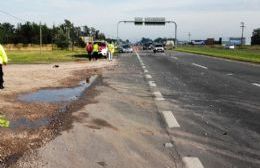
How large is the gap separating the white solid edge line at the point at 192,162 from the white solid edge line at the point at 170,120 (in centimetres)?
252

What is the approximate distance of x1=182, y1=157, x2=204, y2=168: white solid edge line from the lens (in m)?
6.38

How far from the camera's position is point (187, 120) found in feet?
32.8

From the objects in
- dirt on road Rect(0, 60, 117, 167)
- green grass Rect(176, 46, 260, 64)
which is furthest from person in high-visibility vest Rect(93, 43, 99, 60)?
dirt on road Rect(0, 60, 117, 167)

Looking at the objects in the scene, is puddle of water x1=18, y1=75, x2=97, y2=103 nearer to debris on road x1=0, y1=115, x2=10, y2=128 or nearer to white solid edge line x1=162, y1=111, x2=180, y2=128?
debris on road x1=0, y1=115, x2=10, y2=128

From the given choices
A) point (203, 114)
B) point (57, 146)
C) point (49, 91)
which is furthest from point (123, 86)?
point (57, 146)

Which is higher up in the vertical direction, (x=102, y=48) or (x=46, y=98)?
(x=46, y=98)

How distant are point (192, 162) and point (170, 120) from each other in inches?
134

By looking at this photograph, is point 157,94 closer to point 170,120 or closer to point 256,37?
point 170,120

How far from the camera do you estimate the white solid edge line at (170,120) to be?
9.36 m

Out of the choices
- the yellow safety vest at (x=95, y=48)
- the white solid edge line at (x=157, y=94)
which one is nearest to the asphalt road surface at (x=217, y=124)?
the white solid edge line at (x=157, y=94)

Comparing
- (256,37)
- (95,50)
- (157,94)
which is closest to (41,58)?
(95,50)

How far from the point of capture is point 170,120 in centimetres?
996

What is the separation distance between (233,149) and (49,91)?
33.4 feet

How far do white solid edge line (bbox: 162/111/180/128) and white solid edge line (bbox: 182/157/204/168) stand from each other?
2.52m
